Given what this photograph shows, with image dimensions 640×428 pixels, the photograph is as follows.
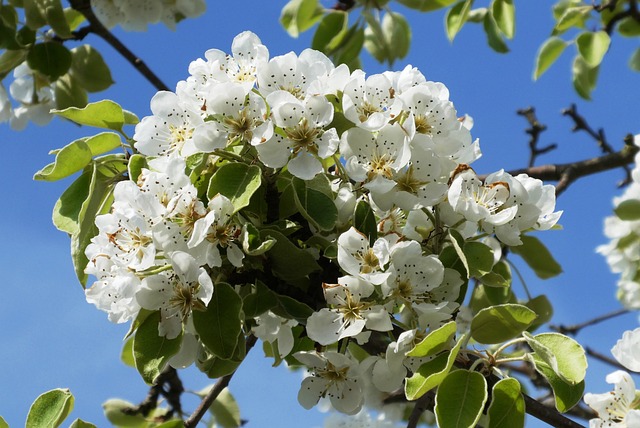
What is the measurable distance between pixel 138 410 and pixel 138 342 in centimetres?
121

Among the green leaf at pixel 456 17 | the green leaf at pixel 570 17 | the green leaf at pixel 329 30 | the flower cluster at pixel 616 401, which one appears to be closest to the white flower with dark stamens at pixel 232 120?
the flower cluster at pixel 616 401

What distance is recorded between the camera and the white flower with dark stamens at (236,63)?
4.57 feet

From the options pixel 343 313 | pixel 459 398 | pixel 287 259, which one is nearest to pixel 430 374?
pixel 459 398

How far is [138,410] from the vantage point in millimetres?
2396

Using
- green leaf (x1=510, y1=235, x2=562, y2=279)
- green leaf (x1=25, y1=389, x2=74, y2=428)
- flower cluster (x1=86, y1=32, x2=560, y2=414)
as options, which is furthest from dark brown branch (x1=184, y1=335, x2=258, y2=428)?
green leaf (x1=510, y1=235, x2=562, y2=279)

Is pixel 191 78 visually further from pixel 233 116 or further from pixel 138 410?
pixel 138 410

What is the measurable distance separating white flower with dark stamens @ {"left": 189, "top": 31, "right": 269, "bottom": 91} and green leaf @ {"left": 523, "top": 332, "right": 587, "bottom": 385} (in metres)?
0.63

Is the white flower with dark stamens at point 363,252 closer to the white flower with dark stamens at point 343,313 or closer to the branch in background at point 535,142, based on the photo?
the white flower with dark stamens at point 343,313

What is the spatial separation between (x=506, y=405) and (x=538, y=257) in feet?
2.99

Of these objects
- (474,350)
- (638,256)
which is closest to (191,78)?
(474,350)

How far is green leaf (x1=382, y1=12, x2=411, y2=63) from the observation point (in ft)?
9.56

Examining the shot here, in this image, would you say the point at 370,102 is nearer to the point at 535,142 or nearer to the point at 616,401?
the point at 616,401

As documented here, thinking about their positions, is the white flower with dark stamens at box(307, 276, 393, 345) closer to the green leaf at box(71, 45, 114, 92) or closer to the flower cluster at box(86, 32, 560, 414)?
the flower cluster at box(86, 32, 560, 414)

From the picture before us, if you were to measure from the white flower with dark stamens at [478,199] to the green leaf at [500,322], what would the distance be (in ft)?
0.56
